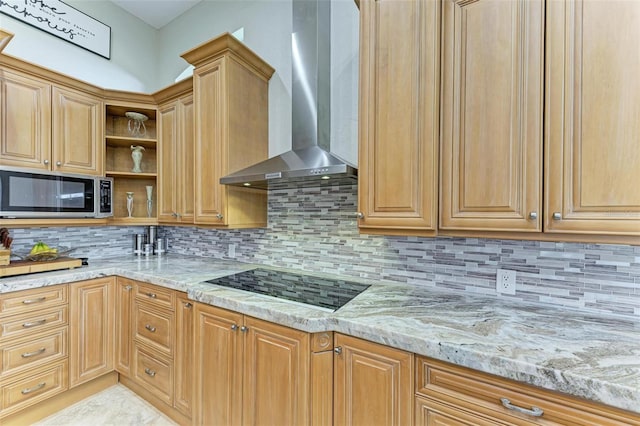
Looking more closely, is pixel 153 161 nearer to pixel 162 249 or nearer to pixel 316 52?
pixel 162 249

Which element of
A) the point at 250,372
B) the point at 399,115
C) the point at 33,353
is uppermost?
the point at 399,115

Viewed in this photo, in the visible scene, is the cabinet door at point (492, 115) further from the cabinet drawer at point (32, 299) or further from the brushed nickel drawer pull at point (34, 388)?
the brushed nickel drawer pull at point (34, 388)

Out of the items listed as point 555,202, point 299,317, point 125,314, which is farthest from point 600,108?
point 125,314

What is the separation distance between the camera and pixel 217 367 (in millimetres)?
1603

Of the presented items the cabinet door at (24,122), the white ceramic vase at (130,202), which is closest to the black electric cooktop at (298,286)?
the white ceramic vase at (130,202)

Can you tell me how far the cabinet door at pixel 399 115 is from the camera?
1.33 meters

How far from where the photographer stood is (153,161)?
9.66ft

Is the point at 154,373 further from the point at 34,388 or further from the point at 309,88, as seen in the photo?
the point at 309,88

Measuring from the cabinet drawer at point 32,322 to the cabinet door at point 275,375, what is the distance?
4.93ft

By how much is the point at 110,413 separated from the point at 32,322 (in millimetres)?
792

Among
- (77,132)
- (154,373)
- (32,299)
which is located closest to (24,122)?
(77,132)

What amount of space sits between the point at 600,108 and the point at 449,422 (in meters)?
1.20

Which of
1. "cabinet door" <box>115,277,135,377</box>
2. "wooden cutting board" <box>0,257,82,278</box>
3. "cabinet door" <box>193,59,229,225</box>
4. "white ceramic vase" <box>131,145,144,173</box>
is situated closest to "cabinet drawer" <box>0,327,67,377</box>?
"cabinet door" <box>115,277,135,377</box>

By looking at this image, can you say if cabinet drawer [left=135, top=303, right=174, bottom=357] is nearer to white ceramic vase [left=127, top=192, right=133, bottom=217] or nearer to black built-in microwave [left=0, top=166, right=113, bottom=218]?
black built-in microwave [left=0, top=166, right=113, bottom=218]
